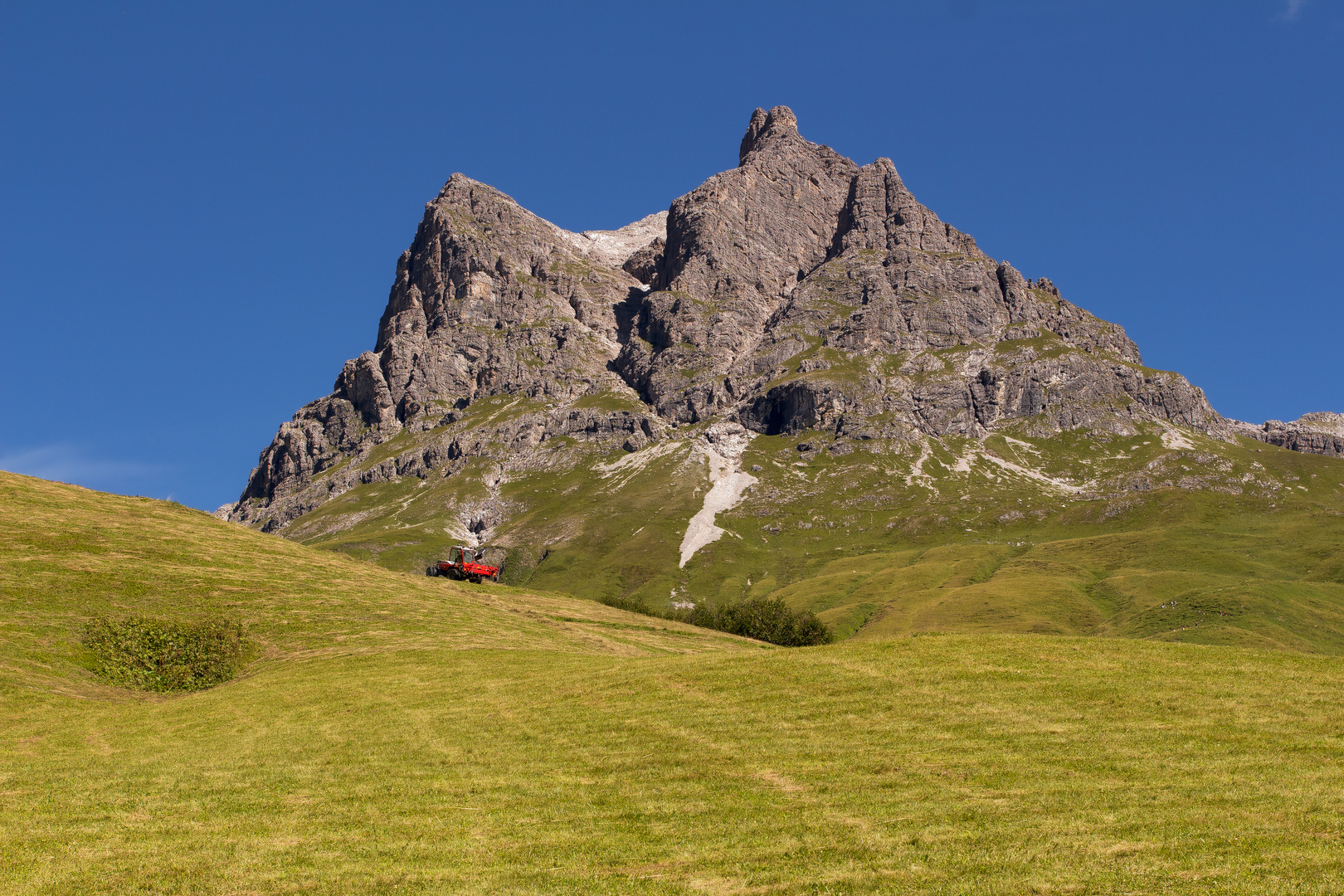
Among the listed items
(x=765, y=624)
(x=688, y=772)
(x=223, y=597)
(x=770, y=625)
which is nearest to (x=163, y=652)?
(x=223, y=597)

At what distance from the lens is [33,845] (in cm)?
2238

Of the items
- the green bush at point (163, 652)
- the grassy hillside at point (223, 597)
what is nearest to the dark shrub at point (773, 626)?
the grassy hillside at point (223, 597)

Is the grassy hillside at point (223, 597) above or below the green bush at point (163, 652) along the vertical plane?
above

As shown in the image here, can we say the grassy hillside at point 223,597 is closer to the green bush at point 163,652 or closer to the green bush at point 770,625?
A: the green bush at point 163,652

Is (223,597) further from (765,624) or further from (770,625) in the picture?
(770,625)

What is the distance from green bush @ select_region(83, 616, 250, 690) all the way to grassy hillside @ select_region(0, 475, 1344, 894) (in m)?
1.44

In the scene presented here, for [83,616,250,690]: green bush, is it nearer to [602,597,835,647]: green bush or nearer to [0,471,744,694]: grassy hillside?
[0,471,744,694]: grassy hillside

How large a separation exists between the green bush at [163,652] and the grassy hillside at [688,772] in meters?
1.44

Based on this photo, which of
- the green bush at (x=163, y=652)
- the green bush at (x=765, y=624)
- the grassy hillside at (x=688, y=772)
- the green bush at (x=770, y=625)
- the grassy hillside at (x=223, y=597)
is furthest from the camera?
the green bush at (x=770, y=625)

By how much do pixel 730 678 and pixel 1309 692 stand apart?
2202cm

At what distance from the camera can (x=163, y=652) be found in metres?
51.8

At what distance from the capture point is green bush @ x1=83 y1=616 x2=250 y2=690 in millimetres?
49969

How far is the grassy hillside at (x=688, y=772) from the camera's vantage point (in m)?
20.0

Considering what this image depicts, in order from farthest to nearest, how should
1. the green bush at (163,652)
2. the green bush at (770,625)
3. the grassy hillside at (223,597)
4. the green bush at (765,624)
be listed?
the green bush at (770,625) → the green bush at (765,624) → the grassy hillside at (223,597) → the green bush at (163,652)
